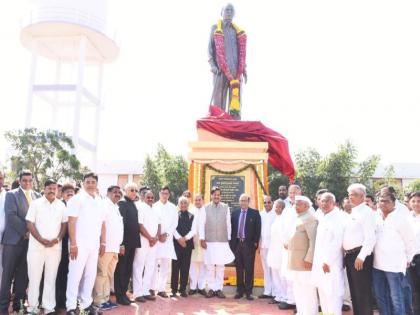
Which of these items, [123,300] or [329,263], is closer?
[329,263]

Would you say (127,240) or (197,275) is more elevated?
(127,240)

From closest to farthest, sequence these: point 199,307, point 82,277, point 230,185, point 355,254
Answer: point 355,254 → point 82,277 → point 199,307 → point 230,185

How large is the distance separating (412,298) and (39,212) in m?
4.99

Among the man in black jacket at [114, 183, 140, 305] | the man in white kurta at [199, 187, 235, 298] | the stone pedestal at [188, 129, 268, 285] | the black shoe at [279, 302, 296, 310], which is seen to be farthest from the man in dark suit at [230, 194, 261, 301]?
the man in black jacket at [114, 183, 140, 305]

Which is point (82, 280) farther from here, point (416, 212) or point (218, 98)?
point (218, 98)

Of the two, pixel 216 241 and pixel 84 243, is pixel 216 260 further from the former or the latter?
pixel 84 243

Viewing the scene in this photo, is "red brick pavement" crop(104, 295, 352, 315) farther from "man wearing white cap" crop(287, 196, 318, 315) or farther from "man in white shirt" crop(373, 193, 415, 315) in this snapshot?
"man in white shirt" crop(373, 193, 415, 315)

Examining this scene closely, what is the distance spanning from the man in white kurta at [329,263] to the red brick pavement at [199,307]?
1150 mm

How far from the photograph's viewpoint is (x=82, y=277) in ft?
17.0

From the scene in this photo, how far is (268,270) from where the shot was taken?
21.9 ft

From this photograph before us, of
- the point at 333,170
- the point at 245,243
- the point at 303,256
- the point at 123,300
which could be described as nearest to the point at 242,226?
the point at 245,243

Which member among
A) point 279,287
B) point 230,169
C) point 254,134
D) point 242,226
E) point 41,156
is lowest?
point 279,287

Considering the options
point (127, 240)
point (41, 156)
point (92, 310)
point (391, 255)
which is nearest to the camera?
point (391, 255)

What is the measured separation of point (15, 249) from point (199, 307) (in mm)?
2595
